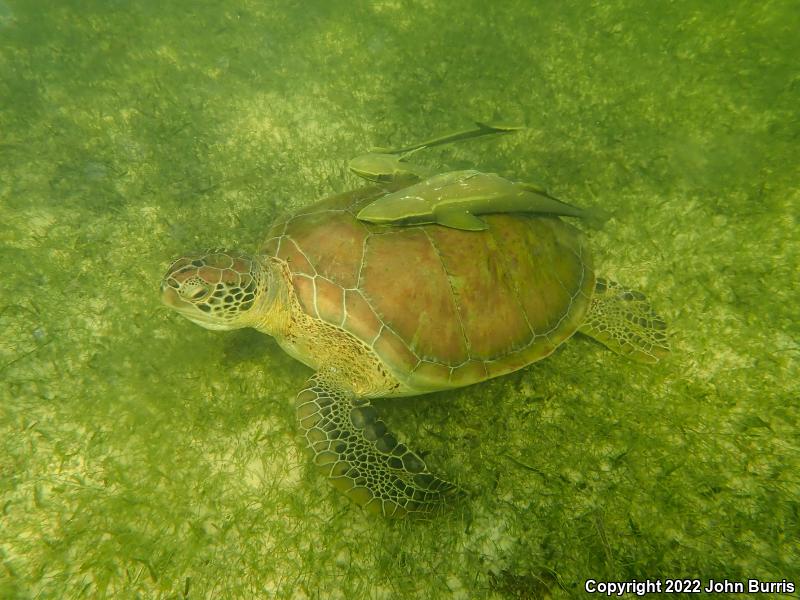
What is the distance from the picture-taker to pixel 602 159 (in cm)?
379

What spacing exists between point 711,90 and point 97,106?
6.91m

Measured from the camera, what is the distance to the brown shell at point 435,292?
2.41m

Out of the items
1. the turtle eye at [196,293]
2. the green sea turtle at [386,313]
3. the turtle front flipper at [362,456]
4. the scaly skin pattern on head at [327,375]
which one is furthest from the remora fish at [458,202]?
the turtle front flipper at [362,456]

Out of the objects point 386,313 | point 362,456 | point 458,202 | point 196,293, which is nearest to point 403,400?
point 362,456

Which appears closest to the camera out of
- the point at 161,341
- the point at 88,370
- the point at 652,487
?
the point at 652,487

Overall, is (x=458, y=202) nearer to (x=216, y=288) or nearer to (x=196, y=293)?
(x=216, y=288)

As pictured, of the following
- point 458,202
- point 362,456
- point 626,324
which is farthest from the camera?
point 626,324

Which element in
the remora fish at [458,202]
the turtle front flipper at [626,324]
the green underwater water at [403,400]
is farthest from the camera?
the turtle front flipper at [626,324]

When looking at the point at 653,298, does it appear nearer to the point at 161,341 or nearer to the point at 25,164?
the point at 161,341

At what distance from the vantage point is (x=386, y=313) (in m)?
2.42

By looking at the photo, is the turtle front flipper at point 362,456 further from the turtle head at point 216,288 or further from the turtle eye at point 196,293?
the turtle eye at point 196,293

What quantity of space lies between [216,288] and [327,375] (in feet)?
3.09

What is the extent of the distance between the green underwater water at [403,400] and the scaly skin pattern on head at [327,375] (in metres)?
0.19

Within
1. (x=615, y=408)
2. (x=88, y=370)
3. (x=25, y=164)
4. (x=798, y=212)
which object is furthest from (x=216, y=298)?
(x=798, y=212)
